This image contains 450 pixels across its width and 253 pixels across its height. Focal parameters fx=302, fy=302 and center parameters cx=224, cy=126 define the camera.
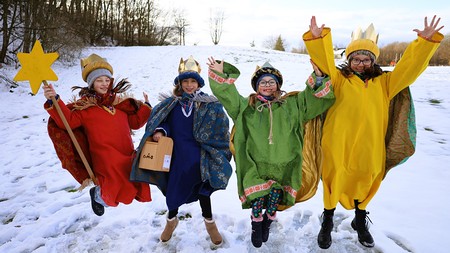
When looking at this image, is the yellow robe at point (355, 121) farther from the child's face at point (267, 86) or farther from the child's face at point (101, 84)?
the child's face at point (101, 84)

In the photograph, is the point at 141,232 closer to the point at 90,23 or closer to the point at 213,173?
the point at 213,173

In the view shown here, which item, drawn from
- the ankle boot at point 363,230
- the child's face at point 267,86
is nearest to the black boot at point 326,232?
the ankle boot at point 363,230

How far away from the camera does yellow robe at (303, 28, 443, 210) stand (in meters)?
2.55

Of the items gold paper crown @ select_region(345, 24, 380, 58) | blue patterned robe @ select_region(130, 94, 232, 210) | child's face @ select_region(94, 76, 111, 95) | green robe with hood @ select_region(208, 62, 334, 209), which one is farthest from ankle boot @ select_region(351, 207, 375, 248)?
child's face @ select_region(94, 76, 111, 95)

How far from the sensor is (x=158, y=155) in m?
2.71

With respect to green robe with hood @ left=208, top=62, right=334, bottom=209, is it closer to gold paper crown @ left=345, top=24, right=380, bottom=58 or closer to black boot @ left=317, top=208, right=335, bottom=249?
black boot @ left=317, top=208, right=335, bottom=249

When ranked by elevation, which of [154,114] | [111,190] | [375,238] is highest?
[154,114]

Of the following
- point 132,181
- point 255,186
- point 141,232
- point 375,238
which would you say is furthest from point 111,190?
point 375,238

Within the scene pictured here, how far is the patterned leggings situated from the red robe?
47.2 inches

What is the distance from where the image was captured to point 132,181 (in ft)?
9.42

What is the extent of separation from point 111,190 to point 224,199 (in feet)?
4.77

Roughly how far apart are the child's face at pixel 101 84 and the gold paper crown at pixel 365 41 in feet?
7.58

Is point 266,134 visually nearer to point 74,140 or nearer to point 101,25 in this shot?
point 74,140

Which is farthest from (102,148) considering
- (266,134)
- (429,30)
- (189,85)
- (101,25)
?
(101,25)
